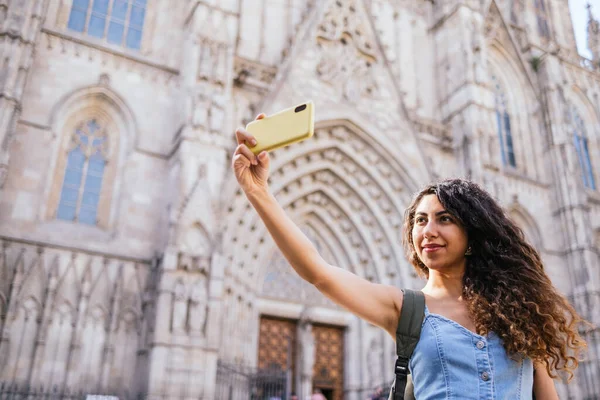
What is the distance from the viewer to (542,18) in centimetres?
2131

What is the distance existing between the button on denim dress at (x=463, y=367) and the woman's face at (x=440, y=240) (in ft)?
0.63

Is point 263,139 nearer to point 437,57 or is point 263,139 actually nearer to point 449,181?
point 449,181

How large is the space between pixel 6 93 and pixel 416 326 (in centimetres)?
998

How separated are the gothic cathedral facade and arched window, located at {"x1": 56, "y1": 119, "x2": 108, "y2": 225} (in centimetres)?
3

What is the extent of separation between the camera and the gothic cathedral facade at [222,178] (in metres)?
9.63

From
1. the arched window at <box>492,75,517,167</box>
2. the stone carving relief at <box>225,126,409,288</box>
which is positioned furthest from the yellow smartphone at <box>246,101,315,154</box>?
the arched window at <box>492,75,517,167</box>

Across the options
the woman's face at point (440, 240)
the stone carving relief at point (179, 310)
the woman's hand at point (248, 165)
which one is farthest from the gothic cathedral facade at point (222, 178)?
the woman's face at point (440, 240)

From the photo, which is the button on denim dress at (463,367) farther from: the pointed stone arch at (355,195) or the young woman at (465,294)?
the pointed stone arch at (355,195)

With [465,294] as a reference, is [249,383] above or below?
above

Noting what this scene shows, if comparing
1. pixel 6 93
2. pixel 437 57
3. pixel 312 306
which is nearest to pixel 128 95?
pixel 6 93

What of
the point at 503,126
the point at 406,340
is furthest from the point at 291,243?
the point at 503,126

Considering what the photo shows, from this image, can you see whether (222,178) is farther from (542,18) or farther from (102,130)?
(542,18)

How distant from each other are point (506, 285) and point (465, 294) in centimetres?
12

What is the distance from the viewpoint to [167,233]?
10227 mm
